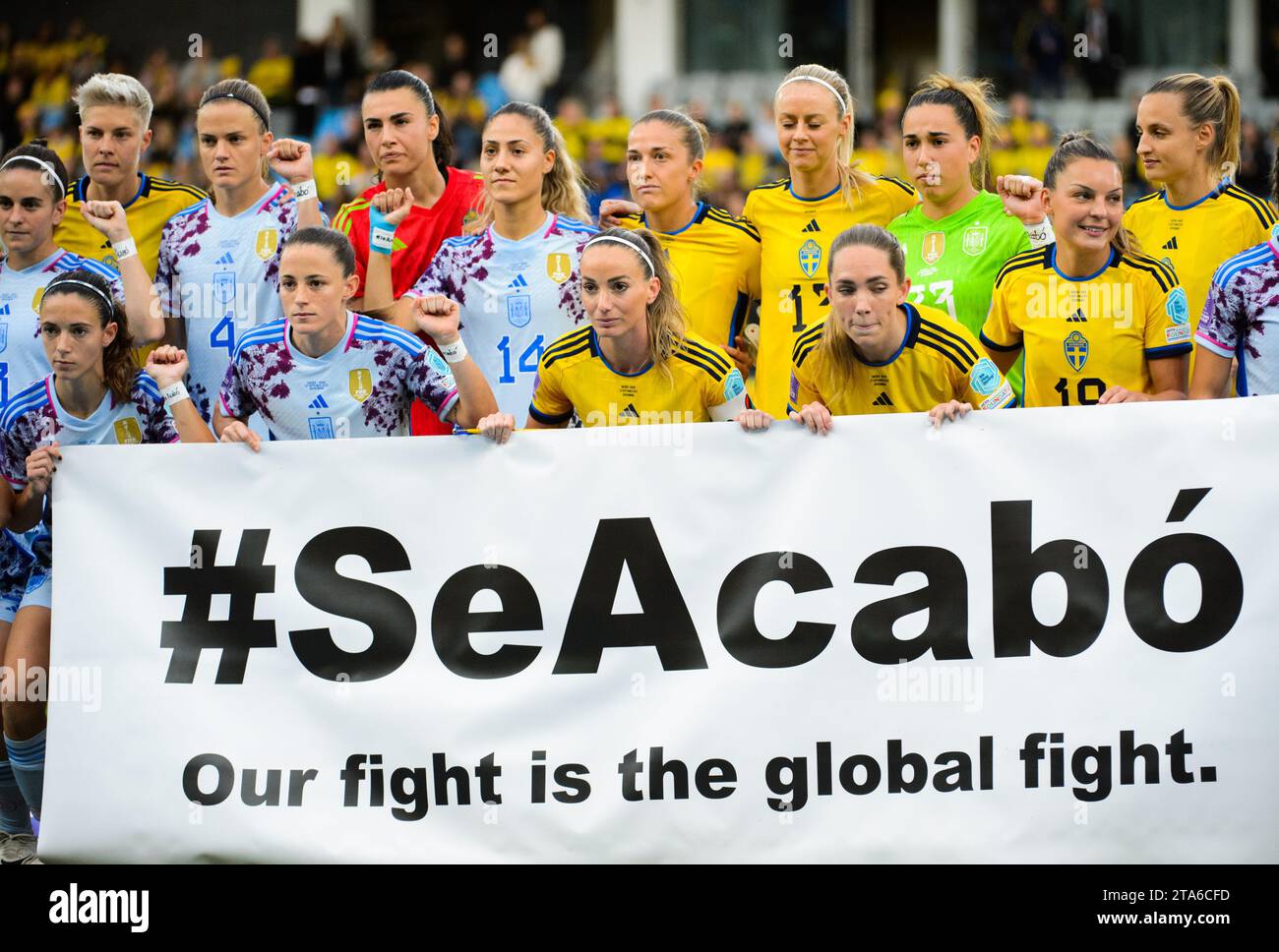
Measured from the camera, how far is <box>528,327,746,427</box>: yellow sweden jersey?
18.4 ft

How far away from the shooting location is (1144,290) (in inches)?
224

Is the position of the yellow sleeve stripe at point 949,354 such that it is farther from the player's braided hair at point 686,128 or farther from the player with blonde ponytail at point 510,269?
the player's braided hair at point 686,128

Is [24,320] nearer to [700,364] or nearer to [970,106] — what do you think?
[700,364]

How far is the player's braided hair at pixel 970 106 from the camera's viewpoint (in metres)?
6.37

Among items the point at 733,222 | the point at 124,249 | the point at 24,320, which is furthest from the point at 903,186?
the point at 24,320

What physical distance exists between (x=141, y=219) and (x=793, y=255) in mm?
2669

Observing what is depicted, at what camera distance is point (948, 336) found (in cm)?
539

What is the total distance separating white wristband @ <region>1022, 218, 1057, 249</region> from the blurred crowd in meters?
9.65

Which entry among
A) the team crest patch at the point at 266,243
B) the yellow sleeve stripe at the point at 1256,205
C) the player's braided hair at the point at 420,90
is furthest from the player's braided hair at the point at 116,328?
the yellow sleeve stripe at the point at 1256,205

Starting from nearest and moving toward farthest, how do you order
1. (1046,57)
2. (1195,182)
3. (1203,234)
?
(1203,234)
(1195,182)
(1046,57)
